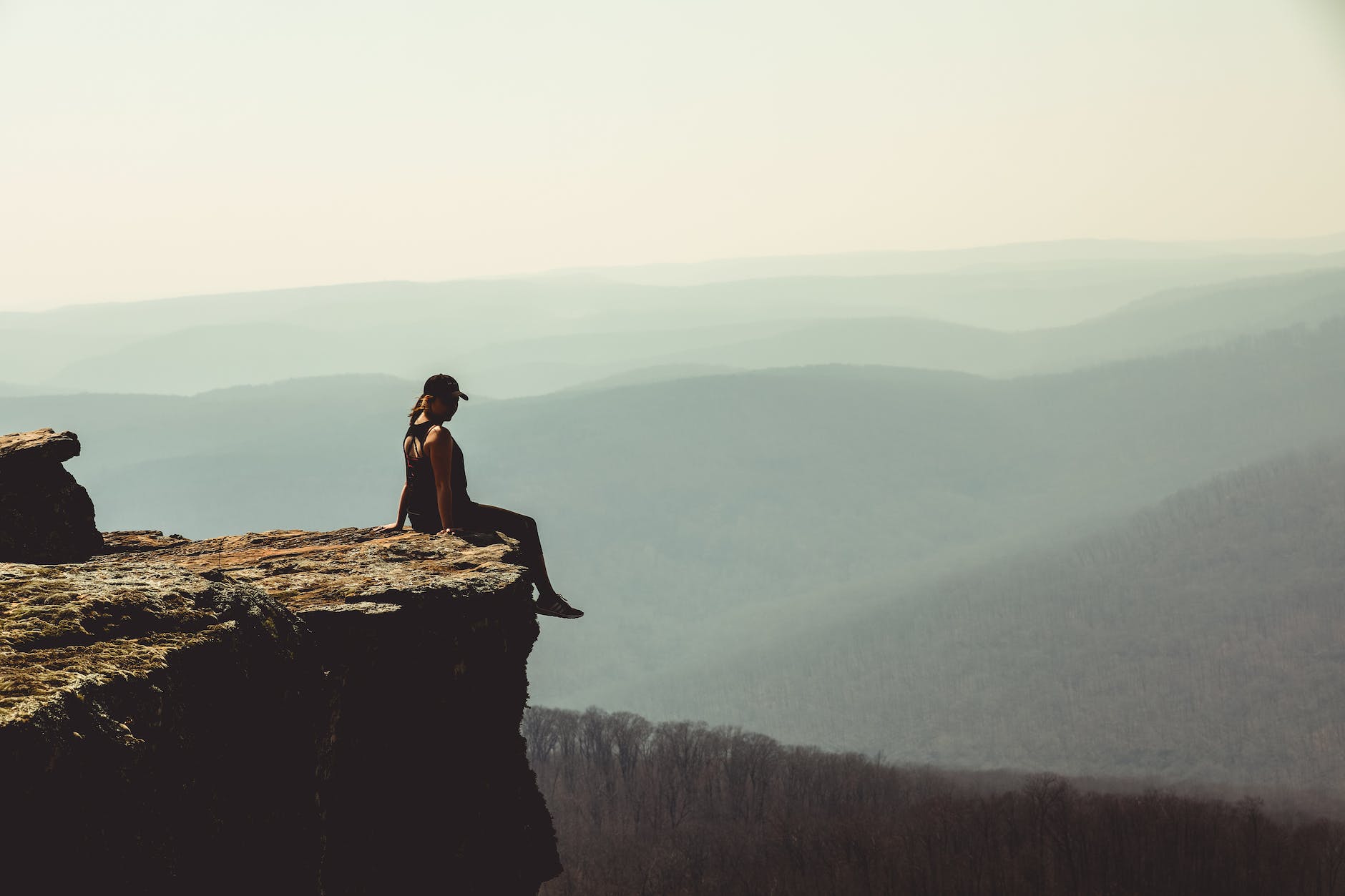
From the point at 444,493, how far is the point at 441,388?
1391mm

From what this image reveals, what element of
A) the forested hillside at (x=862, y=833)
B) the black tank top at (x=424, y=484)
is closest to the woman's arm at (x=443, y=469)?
the black tank top at (x=424, y=484)

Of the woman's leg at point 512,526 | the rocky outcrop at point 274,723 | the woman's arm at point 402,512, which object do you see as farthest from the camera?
the woman's arm at point 402,512

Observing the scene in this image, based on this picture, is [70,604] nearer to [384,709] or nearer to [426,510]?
[384,709]

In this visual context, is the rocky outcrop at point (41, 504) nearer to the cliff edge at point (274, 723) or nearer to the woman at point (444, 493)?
the cliff edge at point (274, 723)

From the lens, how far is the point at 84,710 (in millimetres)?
→ 5840

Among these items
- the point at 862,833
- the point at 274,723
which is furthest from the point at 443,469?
the point at 862,833

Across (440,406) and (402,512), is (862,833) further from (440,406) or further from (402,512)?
(440,406)

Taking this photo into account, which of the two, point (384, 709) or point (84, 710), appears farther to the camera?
point (384, 709)

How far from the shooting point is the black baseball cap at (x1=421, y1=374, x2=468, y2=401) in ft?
50.3

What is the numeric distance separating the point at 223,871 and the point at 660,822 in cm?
15436

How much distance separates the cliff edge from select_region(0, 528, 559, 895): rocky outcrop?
0.02 meters

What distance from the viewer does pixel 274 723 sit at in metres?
7.73

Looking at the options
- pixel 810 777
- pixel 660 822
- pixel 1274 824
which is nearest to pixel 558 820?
pixel 660 822

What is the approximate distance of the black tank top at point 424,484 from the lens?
606 inches
